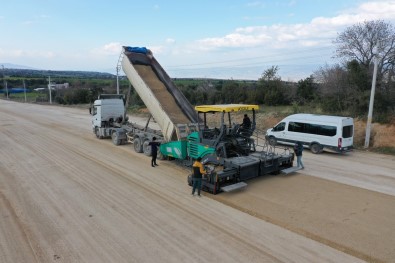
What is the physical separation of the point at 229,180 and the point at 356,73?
18.3 metres

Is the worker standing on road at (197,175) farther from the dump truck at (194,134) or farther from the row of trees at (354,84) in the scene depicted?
the row of trees at (354,84)

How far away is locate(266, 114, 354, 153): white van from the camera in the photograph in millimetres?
16453

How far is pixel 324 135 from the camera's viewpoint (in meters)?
16.9

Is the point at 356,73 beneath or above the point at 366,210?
above

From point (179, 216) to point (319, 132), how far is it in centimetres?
1085

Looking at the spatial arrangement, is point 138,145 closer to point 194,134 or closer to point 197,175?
point 194,134

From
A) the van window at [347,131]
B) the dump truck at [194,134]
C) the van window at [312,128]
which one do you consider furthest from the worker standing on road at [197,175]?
the van window at [347,131]

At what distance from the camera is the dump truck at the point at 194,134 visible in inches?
442

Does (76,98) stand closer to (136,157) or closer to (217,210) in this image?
(136,157)

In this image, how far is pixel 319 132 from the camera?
17.1 meters

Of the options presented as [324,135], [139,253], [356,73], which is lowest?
[139,253]

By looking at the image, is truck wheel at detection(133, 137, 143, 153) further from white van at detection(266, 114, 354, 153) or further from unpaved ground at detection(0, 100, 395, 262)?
white van at detection(266, 114, 354, 153)

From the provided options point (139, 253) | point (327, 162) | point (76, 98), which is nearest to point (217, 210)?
point (139, 253)

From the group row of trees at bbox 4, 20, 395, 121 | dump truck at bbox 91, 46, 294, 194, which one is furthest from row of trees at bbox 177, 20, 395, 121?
dump truck at bbox 91, 46, 294, 194
